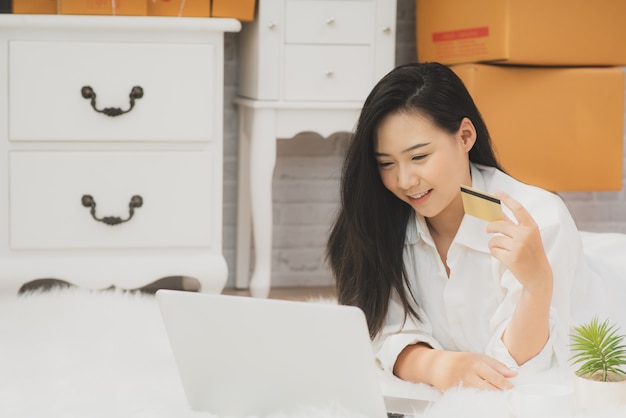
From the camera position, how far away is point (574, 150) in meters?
2.21

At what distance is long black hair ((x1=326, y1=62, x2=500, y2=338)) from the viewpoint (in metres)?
Result: 1.39

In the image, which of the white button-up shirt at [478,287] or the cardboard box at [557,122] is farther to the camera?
the cardboard box at [557,122]

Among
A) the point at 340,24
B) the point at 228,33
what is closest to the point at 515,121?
the point at 340,24

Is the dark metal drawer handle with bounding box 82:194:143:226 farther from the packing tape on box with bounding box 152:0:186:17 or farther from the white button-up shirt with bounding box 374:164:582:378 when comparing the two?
the white button-up shirt with bounding box 374:164:582:378

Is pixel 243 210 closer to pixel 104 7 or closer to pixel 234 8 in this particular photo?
pixel 234 8

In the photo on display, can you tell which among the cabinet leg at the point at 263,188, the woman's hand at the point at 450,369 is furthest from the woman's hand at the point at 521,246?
the cabinet leg at the point at 263,188

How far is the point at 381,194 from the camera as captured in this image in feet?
4.88

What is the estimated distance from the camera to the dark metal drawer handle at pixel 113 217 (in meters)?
1.98

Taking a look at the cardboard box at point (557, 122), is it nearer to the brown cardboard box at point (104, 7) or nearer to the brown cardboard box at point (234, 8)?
the brown cardboard box at point (234, 8)

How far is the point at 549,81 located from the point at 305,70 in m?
0.57

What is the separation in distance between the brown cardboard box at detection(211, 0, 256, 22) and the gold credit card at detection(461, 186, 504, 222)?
3.38 ft

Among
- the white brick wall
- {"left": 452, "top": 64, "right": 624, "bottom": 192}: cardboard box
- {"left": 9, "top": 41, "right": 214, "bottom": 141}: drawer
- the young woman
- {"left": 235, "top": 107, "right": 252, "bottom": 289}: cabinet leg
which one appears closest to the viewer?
the young woman

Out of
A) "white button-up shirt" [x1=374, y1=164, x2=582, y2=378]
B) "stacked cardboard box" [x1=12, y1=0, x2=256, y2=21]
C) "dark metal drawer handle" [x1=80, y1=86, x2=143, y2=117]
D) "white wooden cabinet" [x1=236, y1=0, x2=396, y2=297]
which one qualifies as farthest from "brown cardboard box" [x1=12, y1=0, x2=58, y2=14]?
"white button-up shirt" [x1=374, y1=164, x2=582, y2=378]

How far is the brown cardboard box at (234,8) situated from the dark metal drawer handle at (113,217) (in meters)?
0.45
